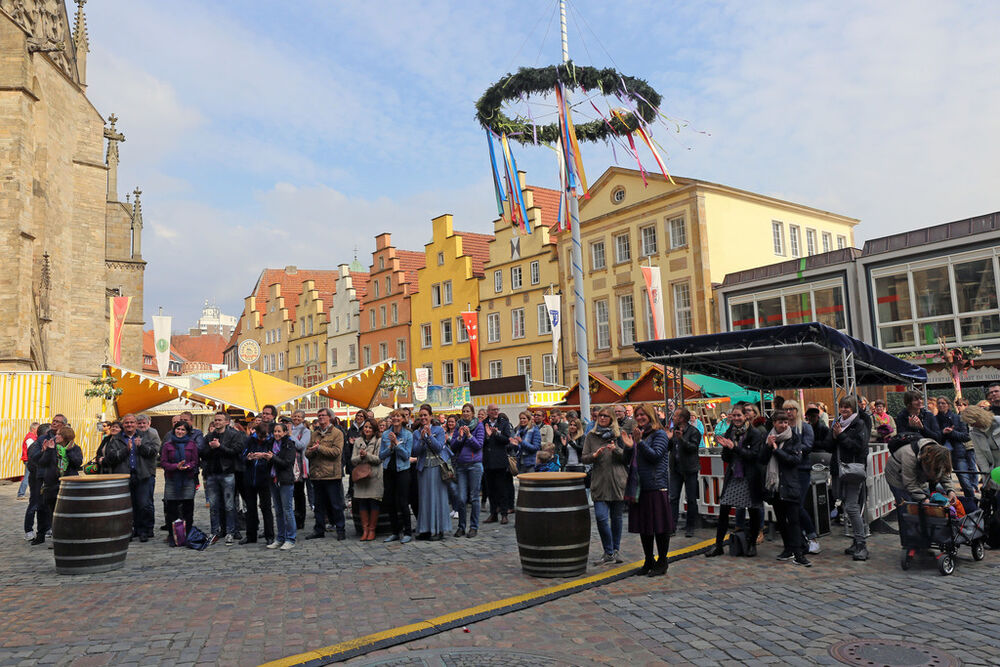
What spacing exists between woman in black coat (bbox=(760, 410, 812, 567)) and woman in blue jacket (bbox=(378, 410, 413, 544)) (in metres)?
4.71

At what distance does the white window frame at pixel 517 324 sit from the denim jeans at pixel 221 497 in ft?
88.1

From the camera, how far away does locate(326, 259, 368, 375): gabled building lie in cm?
5066

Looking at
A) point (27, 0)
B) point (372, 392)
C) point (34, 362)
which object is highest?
point (27, 0)

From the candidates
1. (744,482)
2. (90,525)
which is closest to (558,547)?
(744,482)

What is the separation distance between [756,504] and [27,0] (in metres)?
34.7

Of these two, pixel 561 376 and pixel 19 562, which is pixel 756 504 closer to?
pixel 19 562

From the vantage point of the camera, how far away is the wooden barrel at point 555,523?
295 inches

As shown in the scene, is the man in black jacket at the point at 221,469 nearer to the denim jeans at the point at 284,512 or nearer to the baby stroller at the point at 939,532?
the denim jeans at the point at 284,512

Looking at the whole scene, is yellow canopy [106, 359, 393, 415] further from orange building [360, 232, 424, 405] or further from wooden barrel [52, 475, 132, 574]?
orange building [360, 232, 424, 405]

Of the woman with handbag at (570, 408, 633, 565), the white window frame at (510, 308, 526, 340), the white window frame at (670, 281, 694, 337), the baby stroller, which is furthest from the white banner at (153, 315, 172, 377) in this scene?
the baby stroller

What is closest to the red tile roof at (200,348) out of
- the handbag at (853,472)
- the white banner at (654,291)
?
the white banner at (654,291)

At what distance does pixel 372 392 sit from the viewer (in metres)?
20.1

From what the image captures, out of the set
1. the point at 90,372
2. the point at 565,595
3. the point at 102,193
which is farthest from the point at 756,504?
the point at 102,193

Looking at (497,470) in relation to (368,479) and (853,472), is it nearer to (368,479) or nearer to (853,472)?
(368,479)
